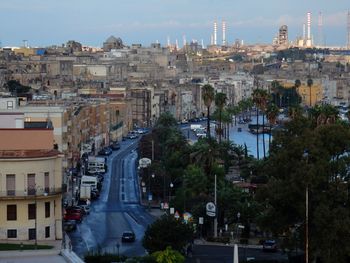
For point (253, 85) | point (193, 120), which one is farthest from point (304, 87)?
point (193, 120)

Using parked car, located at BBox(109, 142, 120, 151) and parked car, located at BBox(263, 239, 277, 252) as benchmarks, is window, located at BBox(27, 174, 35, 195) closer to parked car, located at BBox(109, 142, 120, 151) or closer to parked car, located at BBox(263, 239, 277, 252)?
parked car, located at BBox(263, 239, 277, 252)

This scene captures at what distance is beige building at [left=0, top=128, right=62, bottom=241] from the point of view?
26.8 m

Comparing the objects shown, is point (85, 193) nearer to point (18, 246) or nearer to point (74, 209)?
point (74, 209)

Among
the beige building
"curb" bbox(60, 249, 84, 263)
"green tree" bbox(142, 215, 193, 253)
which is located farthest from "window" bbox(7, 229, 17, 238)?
"curb" bbox(60, 249, 84, 263)

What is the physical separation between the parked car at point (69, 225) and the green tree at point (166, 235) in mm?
5942

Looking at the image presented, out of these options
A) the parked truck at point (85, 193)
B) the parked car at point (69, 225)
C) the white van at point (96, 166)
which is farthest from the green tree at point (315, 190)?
the white van at point (96, 166)

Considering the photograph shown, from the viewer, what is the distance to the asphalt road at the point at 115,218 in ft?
99.0

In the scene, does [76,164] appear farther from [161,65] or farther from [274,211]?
[161,65]

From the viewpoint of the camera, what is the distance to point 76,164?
54219 millimetres

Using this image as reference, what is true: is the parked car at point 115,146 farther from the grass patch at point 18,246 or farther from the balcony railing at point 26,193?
the grass patch at point 18,246

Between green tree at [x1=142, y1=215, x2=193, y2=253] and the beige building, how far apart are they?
2411 mm

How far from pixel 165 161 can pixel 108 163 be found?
1073 cm

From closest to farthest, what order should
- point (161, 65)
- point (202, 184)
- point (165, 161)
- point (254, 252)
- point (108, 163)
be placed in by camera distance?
point (254, 252)
point (202, 184)
point (165, 161)
point (108, 163)
point (161, 65)

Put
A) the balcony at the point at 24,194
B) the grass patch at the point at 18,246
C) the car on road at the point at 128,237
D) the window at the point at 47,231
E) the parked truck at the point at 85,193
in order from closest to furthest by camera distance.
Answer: the grass patch at the point at 18,246, the balcony at the point at 24,194, the window at the point at 47,231, the car on road at the point at 128,237, the parked truck at the point at 85,193
